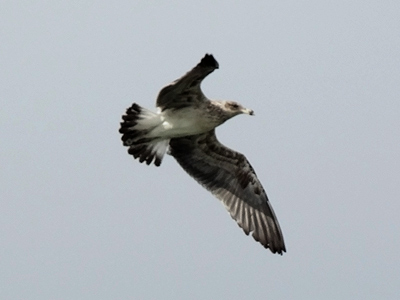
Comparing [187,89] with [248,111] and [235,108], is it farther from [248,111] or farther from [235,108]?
[248,111]

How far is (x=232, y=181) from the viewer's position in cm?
1472

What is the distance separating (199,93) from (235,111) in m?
0.72

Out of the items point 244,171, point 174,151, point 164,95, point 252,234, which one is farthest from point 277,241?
point 164,95

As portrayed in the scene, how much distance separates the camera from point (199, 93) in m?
12.8

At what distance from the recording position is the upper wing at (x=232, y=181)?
47.2 feet

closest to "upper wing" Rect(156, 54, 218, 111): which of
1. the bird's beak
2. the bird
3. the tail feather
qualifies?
the bird

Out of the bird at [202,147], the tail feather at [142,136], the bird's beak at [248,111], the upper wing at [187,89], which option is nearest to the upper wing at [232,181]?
the bird at [202,147]

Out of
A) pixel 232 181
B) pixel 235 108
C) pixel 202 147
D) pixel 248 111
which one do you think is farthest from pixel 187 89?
pixel 232 181

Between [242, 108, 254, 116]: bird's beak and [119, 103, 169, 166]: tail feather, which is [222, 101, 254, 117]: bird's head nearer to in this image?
[242, 108, 254, 116]: bird's beak

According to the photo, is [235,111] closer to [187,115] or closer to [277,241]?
[187,115]

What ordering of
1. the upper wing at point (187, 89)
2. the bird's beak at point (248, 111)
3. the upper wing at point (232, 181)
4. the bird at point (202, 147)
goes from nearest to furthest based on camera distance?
the upper wing at point (187, 89), the bird at point (202, 147), the bird's beak at point (248, 111), the upper wing at point (232, 181)

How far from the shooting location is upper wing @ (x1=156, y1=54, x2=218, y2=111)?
38.7ft

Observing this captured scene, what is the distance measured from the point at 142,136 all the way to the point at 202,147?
145 centimetres

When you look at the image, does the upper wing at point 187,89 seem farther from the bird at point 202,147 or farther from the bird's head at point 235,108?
the bird's head at point 235,108
